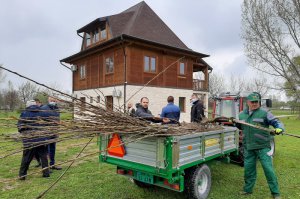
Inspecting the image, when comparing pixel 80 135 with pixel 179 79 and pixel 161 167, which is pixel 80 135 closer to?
pixel 161 167

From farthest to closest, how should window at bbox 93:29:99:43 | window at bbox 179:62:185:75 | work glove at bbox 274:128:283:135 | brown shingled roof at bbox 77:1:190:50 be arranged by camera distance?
1. window at bbox 93:29:99:43
2. window at bbox 179:62:185:75
3. brown shingled roof at bbox 77:1:190:50
4. work glove at bbox 274:128:283:135

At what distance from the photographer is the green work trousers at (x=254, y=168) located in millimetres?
4215

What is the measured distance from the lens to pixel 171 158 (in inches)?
131

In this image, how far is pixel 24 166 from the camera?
521 centimetres

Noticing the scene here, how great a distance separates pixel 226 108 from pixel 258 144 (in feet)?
12.4

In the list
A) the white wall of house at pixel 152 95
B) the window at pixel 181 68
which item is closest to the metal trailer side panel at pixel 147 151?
the white wall of house at pixel 152 95

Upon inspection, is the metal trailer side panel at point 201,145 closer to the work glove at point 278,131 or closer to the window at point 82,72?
the work glove at point 278,131

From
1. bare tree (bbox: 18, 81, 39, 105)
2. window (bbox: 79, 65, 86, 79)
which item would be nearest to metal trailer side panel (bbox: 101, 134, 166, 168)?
bare tree (bbox: 18, 81, 39, 105)

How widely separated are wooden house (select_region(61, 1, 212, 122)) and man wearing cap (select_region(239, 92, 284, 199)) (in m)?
10.1

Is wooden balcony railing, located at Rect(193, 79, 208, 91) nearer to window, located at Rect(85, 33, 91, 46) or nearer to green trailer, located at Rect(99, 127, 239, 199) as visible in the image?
window, located at Rect(85, 33, 91, 46)

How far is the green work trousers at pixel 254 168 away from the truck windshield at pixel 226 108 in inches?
132

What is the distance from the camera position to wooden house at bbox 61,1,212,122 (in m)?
14.9

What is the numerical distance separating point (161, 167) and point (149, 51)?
13.1m

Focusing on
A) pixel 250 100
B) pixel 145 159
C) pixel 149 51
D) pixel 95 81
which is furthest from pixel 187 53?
pixel 145 159
